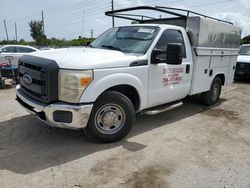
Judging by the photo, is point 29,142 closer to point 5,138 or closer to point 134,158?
point 5,138

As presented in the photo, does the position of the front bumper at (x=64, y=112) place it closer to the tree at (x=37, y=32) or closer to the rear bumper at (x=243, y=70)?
the rear bumper at (x=243, y=70)

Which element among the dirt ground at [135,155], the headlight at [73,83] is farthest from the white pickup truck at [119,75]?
the dirt ground at [135,155]

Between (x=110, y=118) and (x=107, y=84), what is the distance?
0.60 metres

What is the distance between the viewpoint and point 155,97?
475 cm

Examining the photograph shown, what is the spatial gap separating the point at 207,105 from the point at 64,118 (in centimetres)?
452

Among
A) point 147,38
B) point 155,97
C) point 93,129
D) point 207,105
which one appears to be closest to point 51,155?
point 93,129

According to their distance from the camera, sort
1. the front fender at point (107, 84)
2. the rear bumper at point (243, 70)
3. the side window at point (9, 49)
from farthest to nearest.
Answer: the side window at point (9, 49), the rear bumper at point (243, 70), the front fender at point (107, 84)

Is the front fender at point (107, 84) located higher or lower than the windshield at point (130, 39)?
lower

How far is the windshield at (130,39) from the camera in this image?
15.0 feet

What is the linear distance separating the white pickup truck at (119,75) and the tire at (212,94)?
53 cm

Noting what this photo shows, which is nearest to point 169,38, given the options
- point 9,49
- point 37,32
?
point 9,49

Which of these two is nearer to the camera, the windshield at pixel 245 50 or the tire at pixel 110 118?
the tire at pixel 110 118

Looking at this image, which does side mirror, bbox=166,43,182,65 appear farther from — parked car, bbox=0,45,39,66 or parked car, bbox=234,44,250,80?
parked car, bbox=0,45,39,66

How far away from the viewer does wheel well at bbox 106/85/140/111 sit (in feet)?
14.1
